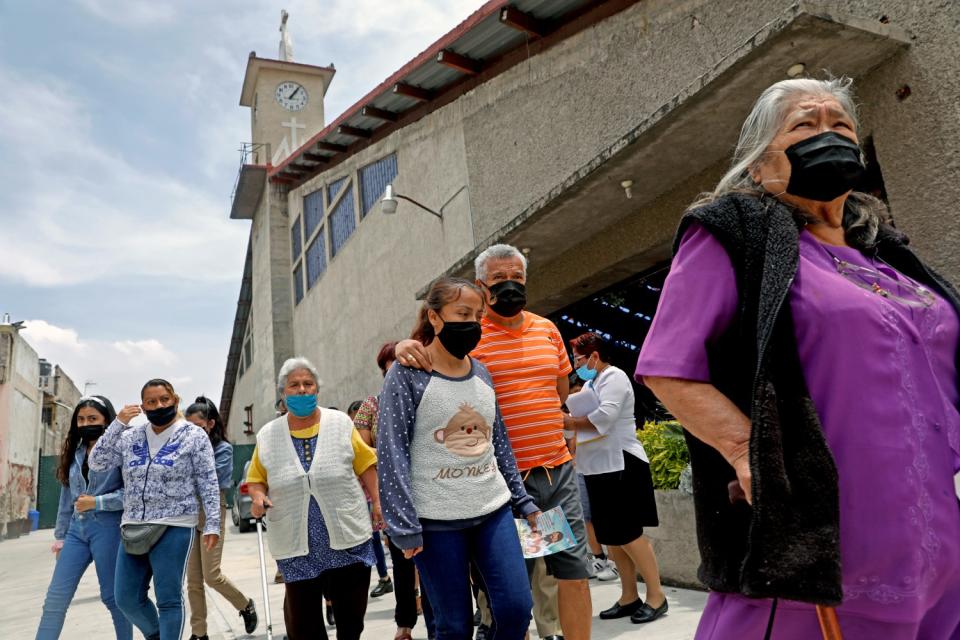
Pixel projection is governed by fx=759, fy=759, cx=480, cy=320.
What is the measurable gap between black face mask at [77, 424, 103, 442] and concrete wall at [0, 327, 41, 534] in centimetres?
2337

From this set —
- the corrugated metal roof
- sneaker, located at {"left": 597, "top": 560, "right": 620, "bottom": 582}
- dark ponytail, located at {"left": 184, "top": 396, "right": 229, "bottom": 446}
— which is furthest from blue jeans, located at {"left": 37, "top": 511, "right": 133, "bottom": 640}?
the corrugated metal roof

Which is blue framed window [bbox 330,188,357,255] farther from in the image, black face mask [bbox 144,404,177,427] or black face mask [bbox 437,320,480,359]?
black face mask [bbox 437,320,480,359]

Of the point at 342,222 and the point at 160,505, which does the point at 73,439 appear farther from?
the point at 342,222

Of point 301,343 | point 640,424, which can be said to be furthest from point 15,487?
point 640,424

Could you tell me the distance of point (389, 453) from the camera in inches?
122

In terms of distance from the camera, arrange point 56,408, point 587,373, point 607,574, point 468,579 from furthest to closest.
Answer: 1. point 56,408
2. point 607,574
3. point 587,373
4. point 468,579

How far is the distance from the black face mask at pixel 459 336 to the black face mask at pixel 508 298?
0.42 m

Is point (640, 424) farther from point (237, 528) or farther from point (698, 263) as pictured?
point (237, 528)

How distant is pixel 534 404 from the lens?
3.71 meters

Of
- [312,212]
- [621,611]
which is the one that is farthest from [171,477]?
[312,212]

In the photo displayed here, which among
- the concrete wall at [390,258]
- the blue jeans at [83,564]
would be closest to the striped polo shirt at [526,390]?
the blue jeans at [83,564]

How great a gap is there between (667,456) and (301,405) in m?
3.26

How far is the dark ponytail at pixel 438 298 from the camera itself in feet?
11.2

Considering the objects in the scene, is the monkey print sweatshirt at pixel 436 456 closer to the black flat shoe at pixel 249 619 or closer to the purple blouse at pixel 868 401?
the purple blouse at pixel 868 401
